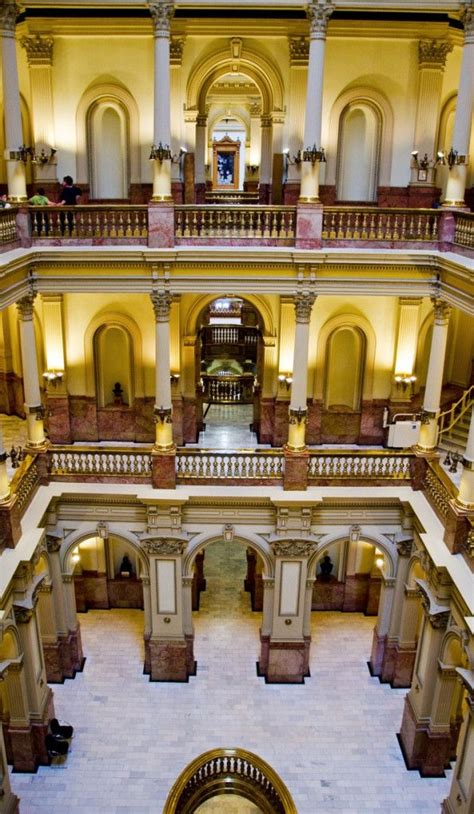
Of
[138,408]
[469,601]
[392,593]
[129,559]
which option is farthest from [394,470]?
[129,559]

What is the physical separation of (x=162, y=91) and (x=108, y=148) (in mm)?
3071

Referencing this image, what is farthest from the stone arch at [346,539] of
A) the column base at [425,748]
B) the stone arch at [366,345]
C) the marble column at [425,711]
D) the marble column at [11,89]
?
the marble column at [11,89]

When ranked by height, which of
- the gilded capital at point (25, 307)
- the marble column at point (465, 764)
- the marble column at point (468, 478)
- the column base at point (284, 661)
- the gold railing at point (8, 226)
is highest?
the gold railing at point (8, 226)

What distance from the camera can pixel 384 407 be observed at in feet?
58.2

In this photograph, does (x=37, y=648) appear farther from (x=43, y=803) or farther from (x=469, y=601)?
(x=469, y=601)

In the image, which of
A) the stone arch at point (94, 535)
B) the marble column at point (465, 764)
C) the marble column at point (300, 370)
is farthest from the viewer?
the stone arch at point (94, 535)

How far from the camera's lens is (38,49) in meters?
15.6

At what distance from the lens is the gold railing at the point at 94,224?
14.7 metres

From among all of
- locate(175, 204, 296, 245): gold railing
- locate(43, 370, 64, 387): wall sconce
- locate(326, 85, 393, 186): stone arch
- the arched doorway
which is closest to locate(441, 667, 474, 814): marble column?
the arched doorway

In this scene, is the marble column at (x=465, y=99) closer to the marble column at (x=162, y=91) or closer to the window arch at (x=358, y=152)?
the window arch at (x=358, y=152)

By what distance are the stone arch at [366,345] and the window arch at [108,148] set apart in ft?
18.4

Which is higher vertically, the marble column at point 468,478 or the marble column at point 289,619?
the marble column at point 468,478

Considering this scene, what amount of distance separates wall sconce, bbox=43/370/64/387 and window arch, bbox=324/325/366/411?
6254 millimetres

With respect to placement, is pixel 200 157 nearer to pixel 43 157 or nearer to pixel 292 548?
pixel 43 157
